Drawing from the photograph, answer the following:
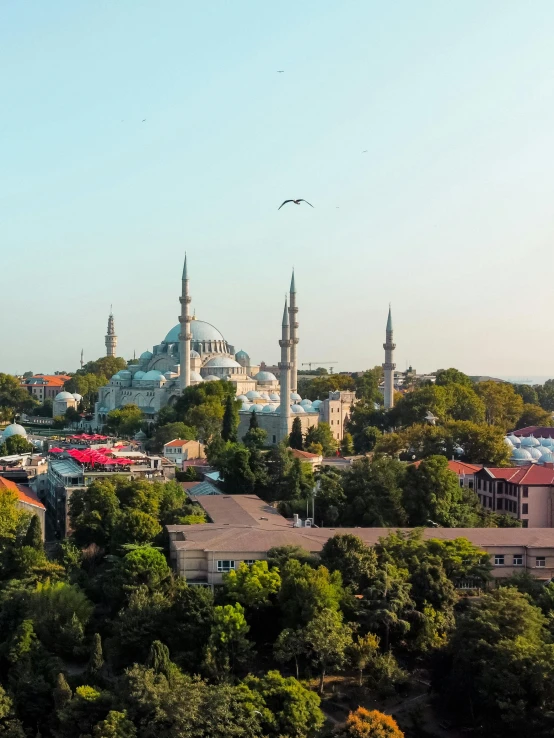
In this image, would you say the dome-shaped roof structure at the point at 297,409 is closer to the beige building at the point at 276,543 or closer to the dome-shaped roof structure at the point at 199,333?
the dome-shaped roof structure at the point at 199,333

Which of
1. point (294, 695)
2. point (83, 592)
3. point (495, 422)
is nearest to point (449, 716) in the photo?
point (294, 695)

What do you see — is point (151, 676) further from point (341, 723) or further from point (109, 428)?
point (109, 428)

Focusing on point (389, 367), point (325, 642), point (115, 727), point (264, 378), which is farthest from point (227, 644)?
point (264, 378)

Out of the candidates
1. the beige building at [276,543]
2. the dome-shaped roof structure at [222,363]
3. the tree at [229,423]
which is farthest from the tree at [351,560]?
the dome-shaped roof structure at [222,363]

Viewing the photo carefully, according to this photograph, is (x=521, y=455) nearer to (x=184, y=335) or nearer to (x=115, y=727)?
(x=115, y=727)

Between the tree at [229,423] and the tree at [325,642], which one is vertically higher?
the tree at [229,423]
